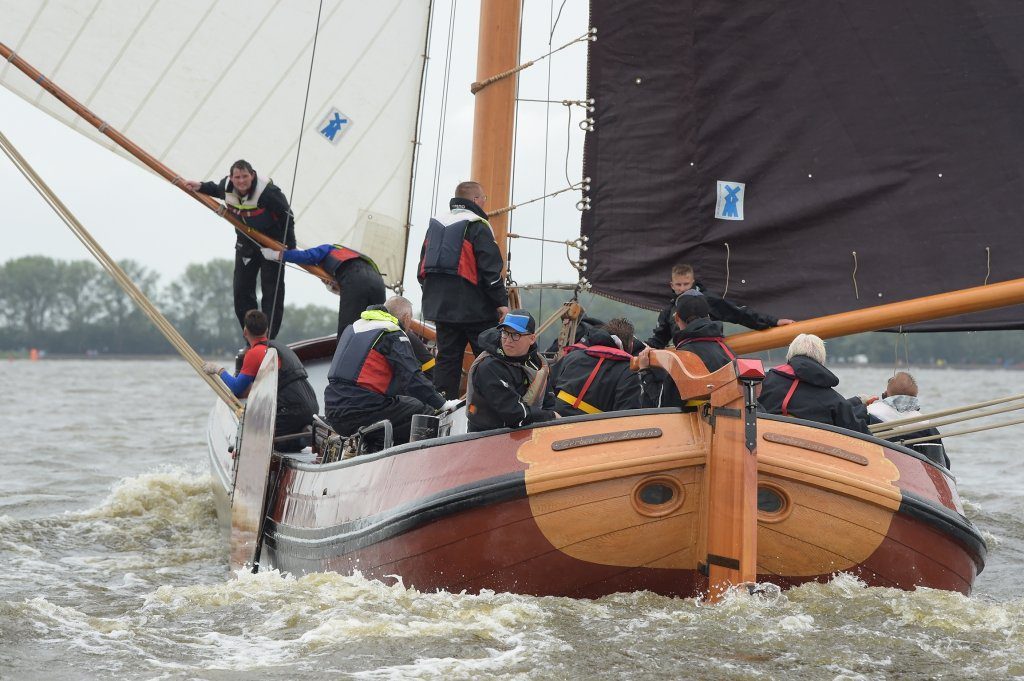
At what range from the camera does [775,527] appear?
5.34m

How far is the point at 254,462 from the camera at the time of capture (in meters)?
7.46

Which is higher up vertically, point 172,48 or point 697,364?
point 172,48

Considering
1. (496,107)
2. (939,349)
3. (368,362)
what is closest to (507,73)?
(496,107)

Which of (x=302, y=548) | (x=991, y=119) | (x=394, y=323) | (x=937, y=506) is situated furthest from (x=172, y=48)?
(x=937, y=506)

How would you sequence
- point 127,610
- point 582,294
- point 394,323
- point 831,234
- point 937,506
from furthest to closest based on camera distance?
point 582,294 → point 831,234 → point 394,323 → point 127,610 → point 937,506

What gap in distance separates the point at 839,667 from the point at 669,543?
2.80 ft

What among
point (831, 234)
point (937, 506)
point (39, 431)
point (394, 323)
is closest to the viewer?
point (937, 506)

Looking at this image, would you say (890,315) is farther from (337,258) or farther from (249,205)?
(249,205)

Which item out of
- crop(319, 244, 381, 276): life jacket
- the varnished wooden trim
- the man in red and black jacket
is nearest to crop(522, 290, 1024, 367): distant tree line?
crop(319, 244, 381, 276): life jacket

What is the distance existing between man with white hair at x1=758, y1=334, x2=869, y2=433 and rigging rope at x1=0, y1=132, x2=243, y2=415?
331cm

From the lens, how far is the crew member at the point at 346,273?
8758mm

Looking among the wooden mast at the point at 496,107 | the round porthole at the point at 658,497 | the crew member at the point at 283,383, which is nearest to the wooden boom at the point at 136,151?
the crew member at the point at 283,383

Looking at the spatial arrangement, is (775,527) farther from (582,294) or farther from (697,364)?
(582,294)

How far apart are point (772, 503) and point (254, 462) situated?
326 centimetres
